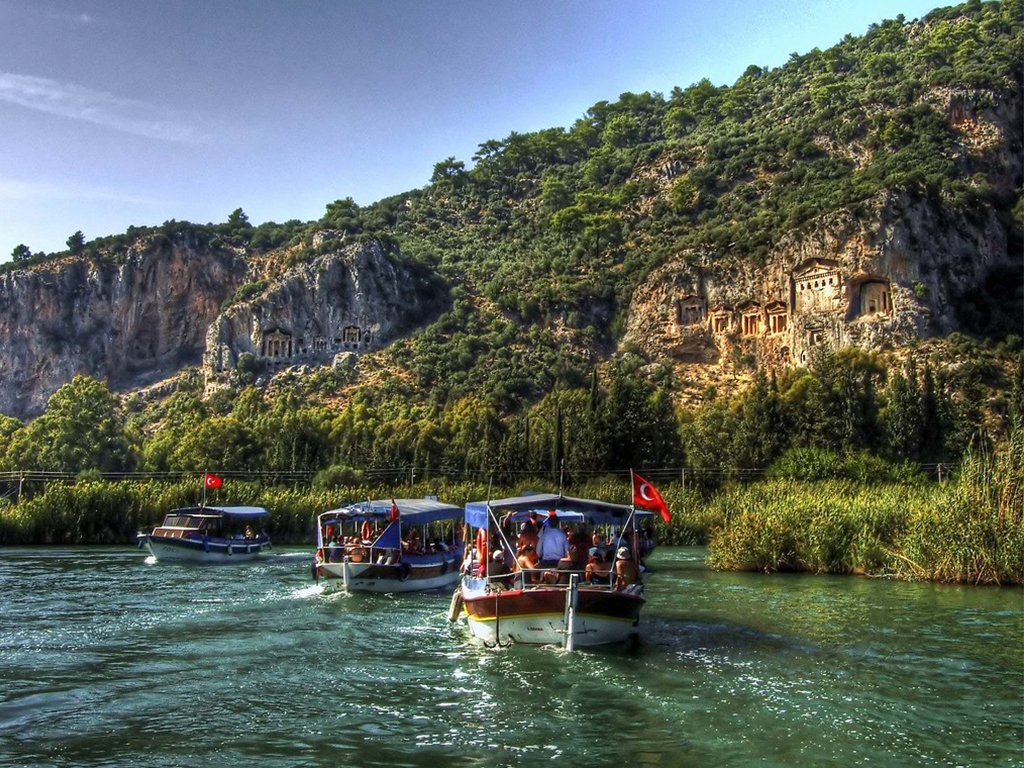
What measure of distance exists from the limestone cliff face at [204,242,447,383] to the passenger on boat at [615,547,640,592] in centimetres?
9270

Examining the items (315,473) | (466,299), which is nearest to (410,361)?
(466,299)

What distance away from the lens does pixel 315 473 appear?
234ft

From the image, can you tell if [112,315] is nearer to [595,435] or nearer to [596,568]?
[595,435]

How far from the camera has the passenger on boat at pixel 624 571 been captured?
72.3ft

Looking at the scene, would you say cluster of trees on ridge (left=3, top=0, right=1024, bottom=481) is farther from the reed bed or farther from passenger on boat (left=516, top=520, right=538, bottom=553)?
passenger on boat (left=516, top=520, right=538, bottom=553)

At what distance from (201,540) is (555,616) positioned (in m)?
29.0

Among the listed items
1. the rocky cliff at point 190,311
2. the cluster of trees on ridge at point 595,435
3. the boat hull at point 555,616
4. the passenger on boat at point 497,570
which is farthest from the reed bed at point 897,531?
the rocky cliff at point 190,311

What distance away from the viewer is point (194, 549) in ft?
148

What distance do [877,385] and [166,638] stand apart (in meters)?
66.6

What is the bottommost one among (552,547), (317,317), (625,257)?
(552,547)

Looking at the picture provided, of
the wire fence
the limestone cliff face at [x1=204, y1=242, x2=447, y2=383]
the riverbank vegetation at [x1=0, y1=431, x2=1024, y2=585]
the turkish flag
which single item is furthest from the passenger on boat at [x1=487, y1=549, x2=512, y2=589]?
the limestone cliff face at [x1=204, y1=242, x2=447, y2=383]

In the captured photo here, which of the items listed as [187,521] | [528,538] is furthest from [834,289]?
[528,538]

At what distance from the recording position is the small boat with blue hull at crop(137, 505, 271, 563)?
146 feet

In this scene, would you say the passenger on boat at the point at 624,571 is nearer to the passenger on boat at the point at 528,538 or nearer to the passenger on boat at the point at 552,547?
the passenger on boat at the point at 552,547
